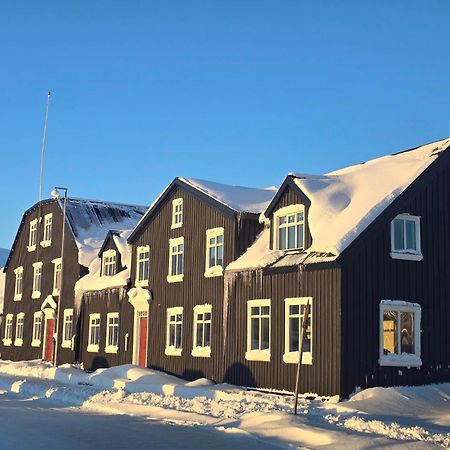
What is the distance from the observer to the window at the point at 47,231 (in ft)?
140

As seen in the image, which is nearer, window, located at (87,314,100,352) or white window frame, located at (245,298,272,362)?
white window frame, located at (245,298,272,362)

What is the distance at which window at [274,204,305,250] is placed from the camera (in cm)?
2253

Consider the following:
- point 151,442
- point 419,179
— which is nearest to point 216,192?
point 419,179

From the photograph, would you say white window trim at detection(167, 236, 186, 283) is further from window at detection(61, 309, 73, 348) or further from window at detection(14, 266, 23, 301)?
window at detection(14, 266, 23, 301)

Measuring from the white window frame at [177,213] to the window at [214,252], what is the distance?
2390 millimetres

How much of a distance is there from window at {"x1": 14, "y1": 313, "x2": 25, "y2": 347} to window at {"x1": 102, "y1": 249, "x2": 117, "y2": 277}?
11.1 m

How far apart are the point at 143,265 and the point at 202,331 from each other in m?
6.17

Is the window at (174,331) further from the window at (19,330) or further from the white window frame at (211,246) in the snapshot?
the window at (19,330)

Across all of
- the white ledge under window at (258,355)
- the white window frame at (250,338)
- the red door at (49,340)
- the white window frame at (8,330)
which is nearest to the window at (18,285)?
the white window frame at (8,330)

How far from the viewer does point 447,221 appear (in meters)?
22.2

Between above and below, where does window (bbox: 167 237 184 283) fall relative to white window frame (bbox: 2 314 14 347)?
above

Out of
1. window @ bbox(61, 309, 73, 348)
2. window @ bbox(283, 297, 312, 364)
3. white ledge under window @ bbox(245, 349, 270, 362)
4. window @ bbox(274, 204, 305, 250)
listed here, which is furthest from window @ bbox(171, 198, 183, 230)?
window @ bbox(61, 309, 73, 348)

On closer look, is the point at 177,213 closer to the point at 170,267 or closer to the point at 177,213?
the point at 177,213

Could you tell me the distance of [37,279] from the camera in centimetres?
4353
